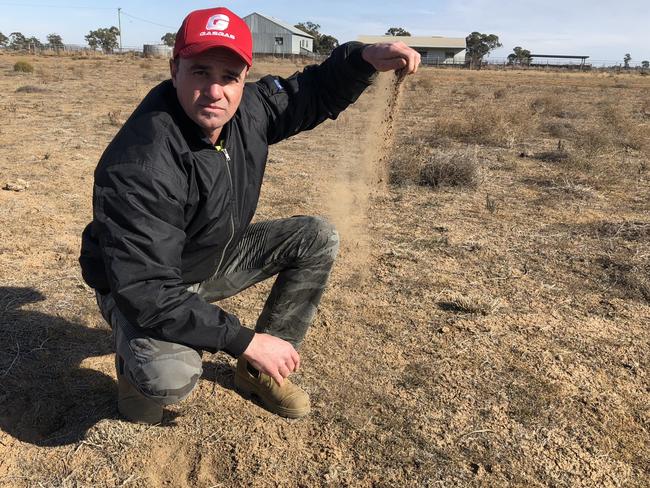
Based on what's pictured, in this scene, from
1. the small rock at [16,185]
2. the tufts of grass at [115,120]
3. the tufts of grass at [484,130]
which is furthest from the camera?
the tufts of grass at [115,120]

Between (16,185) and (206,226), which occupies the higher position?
(206,226)

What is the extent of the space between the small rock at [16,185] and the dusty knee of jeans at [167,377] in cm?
404

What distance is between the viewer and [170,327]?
66.5 inches

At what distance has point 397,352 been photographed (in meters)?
2.84

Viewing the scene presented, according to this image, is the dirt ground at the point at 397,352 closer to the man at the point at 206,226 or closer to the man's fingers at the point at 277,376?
the man at the point at 206,226

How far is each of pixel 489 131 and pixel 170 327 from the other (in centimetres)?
805

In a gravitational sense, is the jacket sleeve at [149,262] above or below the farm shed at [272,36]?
below

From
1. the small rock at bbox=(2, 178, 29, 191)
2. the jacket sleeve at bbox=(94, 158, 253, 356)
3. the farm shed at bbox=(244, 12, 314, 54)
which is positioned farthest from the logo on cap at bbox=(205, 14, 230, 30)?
the farm shed at bbox=(244, 12, 314, 54)

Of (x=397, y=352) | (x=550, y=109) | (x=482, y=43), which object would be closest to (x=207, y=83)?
(x=397, y=352)

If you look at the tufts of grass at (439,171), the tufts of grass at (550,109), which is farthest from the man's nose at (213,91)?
the tufts of grass at (550,109)

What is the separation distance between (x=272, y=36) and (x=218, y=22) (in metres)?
66.0

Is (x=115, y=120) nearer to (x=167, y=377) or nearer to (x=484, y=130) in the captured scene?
(x=484, y=130)

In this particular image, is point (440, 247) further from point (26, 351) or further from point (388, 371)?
point (26, 351)

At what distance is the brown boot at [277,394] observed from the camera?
7.66 feet
